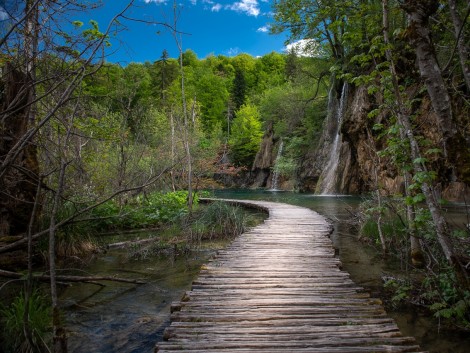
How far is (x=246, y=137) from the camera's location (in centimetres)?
4188

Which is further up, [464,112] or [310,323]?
[464,112]

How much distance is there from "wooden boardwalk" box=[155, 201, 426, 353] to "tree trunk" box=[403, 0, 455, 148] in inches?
71.8

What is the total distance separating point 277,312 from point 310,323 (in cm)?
37

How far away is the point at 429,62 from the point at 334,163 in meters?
21.0

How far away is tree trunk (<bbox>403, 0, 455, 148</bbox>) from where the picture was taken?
319 centimetres

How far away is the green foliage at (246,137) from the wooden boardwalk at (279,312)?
36.3m

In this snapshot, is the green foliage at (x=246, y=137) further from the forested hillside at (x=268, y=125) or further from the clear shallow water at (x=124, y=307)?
the clear shallow water at (x=124, y=307)

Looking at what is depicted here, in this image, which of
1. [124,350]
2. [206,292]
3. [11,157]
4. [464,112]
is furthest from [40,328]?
[464,112]

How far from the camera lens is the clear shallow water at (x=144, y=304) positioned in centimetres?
365

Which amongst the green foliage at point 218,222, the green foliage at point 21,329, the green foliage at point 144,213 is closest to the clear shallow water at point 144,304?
the green foliage at point 21,329

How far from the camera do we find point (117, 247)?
27.5 ft

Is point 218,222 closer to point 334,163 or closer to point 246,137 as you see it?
point 334,163

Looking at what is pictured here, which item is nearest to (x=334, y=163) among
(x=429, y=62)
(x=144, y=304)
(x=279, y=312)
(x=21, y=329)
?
(x=144, y=304)

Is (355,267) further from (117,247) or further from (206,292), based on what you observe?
(117,247)
